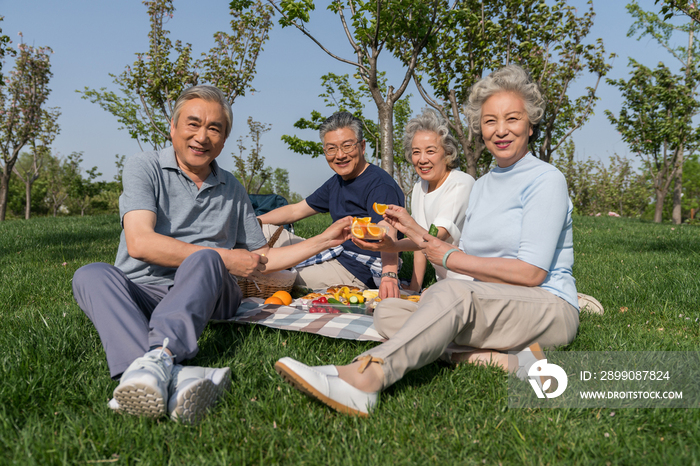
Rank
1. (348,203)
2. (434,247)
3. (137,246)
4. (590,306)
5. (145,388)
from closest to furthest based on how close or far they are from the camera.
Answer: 1. (145,388)
2. (137,246)
3. (434,247)
4. (590,306)
5. (348,203)

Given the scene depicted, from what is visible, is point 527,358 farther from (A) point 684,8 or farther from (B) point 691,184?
(B) point 691,184

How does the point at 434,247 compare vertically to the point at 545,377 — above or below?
above

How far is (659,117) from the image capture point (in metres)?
21.2

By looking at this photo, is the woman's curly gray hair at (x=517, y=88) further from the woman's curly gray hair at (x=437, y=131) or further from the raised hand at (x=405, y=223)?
the woman's curly gray hair at (x=437, y=131)

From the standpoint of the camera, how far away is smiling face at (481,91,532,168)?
2869 mm

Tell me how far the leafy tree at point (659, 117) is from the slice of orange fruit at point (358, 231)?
21.0 metres

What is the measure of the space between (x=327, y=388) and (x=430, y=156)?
2.88 m

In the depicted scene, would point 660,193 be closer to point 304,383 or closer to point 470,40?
point 470,40

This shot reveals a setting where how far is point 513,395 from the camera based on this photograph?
2307 millimetres

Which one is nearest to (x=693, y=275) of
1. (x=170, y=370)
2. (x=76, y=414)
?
(x=170, y=370)

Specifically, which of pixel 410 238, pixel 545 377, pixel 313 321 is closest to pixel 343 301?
pixel 313 321

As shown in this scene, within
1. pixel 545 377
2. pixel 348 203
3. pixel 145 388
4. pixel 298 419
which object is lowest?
pixel 298 419

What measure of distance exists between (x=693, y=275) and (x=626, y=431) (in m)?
4.16

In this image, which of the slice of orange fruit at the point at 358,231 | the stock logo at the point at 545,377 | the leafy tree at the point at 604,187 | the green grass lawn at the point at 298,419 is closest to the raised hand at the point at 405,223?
the slice of orange fruit at the point at 358,231
